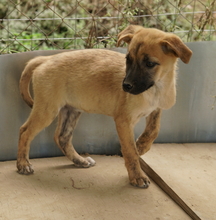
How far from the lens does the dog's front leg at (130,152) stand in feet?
14.3

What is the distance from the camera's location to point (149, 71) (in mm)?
3936

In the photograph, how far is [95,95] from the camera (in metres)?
4.57

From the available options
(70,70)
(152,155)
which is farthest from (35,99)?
(152,155)

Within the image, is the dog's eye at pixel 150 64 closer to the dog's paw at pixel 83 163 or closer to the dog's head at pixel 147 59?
the dog's head at pixel 147 59

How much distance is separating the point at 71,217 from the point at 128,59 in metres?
1.59

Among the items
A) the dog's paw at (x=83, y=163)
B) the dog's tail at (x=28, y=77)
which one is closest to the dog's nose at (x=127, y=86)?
the dog's tail at (x=28, y=77)

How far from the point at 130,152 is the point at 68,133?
925 millimetres

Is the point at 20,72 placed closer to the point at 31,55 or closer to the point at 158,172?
the point at 31,55

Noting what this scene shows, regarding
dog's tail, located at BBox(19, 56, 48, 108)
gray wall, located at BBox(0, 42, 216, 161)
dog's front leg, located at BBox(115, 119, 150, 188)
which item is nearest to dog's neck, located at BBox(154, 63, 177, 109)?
dog's front leg, located at BBox(115, 119, 150, 188)

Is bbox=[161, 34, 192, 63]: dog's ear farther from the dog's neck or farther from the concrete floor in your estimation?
the concrete floor

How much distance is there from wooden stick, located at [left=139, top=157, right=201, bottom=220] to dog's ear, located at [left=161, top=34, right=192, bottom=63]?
1375 millimetres

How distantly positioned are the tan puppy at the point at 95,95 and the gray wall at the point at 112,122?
1.02 ft

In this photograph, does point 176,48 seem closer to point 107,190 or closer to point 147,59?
point 147,59

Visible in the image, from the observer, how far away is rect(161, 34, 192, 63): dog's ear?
379 cm
